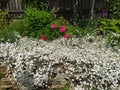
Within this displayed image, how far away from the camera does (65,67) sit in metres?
4.97

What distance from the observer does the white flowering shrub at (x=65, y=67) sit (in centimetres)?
488

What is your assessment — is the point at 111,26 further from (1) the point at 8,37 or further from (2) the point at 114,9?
(1) the point at 8,37

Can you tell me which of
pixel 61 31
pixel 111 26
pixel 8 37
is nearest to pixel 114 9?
pixel 111 26

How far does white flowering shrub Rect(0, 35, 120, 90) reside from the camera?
192 inches

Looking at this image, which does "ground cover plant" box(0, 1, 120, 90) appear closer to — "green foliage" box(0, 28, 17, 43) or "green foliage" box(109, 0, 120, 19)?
"green foliage" box(0, 28, 17, 43)

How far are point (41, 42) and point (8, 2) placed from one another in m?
5.13

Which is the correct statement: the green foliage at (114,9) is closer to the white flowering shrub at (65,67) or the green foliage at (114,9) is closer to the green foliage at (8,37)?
the white flowering shrub at (65,67)

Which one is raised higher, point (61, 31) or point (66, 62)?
point (61, 31)

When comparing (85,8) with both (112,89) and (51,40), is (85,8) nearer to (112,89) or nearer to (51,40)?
(51,40)

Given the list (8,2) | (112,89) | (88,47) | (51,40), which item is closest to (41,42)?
(51,40)

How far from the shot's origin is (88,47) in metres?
5.85

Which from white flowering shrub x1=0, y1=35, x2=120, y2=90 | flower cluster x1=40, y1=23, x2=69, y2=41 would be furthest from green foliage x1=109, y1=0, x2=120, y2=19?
white flowering shrub x1=0, y1=35, x2=120, y2=90

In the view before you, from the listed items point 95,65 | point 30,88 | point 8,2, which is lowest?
point 30,88

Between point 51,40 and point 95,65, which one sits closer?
point 95,65
